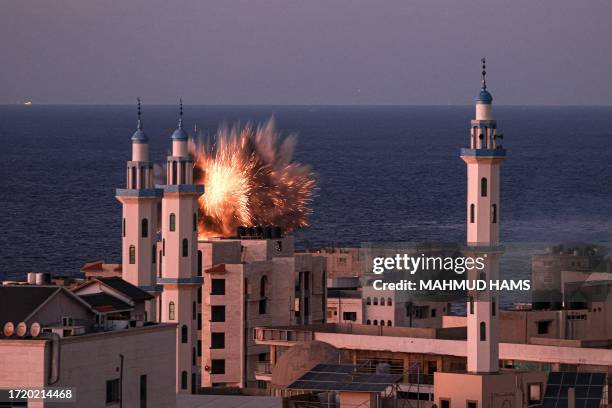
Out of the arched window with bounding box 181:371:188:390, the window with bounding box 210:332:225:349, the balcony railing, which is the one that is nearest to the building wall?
the arched window with bounding box 181:371:188:390

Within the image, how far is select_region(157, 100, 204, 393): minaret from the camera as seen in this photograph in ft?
243

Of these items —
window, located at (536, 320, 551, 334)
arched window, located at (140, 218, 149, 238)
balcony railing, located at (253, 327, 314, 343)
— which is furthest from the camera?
balcony railing, located at (253, 327, 314, 343)

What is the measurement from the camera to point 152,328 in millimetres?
48625

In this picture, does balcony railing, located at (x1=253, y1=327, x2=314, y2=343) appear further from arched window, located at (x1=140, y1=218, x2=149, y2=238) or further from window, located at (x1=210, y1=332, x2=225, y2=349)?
window, located at (x1=210, y1=332, x2=225, y2=349)

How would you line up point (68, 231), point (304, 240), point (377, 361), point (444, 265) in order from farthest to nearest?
1. point (68, 231)
2. point (304, 240)
3. point (444, 265)
4. point (377, 361)

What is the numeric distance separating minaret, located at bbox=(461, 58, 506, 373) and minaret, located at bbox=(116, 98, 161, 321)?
36.4 feet

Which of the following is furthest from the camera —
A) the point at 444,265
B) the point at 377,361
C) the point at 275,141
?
the point at 275,141

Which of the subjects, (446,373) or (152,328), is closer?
(152,328)

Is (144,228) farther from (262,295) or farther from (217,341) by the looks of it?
(262,295)

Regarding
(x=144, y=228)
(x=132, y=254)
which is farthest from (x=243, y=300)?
(x=132, y=254)

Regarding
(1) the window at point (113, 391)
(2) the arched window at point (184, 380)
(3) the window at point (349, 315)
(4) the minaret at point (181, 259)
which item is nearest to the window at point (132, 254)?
(4) the minaret at point (181, 259)

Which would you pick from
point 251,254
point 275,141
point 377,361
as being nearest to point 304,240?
point 275,141

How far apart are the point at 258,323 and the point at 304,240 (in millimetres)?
66863

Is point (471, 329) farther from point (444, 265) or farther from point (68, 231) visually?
point (68, 231)
